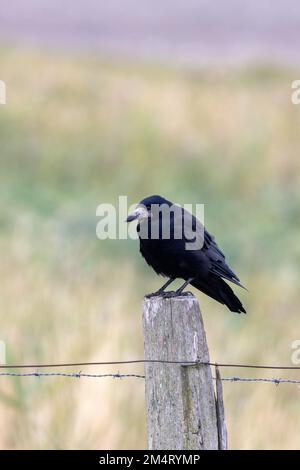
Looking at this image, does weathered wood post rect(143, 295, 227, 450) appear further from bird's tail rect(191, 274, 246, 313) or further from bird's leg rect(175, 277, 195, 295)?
bird's tail rect(191, 274, 246, 313)

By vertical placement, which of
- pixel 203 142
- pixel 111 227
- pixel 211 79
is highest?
pixel 211 79

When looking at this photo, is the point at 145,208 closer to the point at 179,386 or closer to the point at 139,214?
the point at 139,214

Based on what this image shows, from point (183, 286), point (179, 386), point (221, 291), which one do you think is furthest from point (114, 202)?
point (179, 386)

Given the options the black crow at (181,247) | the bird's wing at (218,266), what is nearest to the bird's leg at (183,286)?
the black crow at (181,247)

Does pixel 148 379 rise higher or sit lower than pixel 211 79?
lower

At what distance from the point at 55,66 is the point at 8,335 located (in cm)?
1342

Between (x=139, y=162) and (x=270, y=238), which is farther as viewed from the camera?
(x=139, y=162)

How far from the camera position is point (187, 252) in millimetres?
5219

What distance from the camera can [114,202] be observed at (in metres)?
12.9

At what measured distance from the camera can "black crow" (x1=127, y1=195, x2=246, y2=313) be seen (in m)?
5.22

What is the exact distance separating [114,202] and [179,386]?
9.11 m

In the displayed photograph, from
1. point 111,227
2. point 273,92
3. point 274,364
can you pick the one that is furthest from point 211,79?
point 274,364

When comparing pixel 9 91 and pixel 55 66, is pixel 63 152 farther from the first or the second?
pixel 55 66

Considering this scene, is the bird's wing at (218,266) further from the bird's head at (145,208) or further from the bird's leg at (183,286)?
the bird's head at (145,208)
